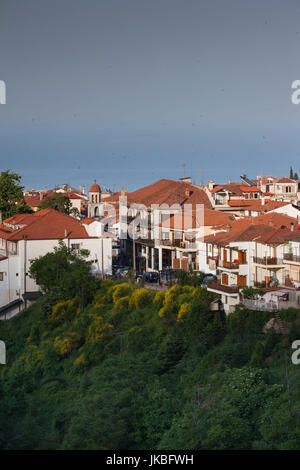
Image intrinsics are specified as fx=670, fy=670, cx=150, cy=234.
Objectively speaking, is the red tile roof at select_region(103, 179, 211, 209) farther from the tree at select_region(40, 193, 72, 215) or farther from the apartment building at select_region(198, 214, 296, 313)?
the apartment building at select_region(198, 214, 296, 313)

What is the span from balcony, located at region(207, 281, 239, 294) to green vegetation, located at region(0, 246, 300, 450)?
265 millimetres

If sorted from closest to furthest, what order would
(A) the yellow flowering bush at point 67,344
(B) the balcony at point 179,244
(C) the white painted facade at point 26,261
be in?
(A) the yellow flowering bush at point 67,344
(B) the balcony at point 179,244
(C) the white painted facade at point 26,261

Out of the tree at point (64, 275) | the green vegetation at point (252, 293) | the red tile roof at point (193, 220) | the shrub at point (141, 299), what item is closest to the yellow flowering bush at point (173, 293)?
the shrub at point (141, 299)

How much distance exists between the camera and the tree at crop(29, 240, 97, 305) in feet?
79.6

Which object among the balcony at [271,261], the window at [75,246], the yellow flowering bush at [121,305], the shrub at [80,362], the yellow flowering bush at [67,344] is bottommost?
the shrub at [80,362]

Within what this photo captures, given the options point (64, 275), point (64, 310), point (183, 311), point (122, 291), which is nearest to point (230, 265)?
point (183, 311)

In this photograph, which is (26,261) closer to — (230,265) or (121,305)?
(121,305)

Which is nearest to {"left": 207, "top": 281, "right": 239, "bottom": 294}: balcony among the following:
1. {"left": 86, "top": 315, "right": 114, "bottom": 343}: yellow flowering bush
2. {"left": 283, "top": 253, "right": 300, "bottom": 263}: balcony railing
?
{"left": 283, "top": 253, "right": 300, "bottom": 263}: balcony railing

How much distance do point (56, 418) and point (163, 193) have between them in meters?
19.9

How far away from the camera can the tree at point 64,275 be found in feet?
79.6

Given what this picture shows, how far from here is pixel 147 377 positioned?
17.1 m

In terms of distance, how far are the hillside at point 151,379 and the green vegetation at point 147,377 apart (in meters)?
0.03

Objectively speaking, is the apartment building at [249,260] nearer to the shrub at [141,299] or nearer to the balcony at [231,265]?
the balcony at [231,265]
